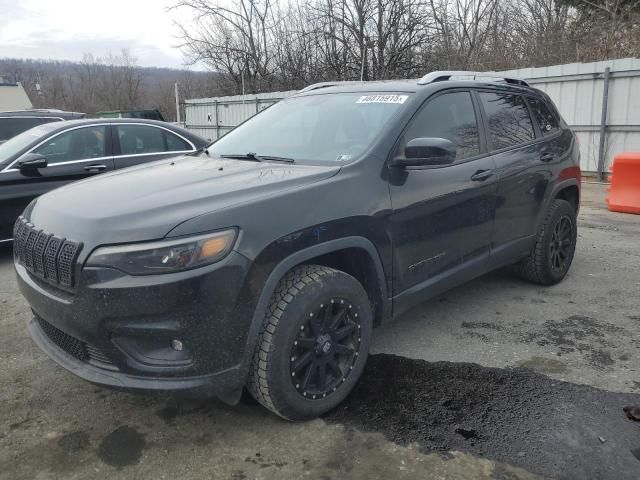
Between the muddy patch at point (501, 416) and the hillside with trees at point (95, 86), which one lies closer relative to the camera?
the muddy patch at point (501, 416)

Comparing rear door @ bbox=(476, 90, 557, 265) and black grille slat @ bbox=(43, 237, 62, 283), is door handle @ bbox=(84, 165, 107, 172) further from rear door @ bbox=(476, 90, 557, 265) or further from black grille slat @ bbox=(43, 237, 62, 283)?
rear door @ bbox=(476, 90, 557, 265)

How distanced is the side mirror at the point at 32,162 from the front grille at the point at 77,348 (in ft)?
12.2

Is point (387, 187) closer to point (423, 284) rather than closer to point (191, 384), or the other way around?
point (423, 284)

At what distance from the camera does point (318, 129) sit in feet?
12.1

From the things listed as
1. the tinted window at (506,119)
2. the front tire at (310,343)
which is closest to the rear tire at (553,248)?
the tinted window at (506,119)

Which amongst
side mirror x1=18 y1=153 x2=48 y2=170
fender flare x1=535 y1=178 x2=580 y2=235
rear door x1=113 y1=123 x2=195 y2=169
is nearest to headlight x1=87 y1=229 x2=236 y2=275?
fender flare x1=535 y1=178 x2=580 y2=235

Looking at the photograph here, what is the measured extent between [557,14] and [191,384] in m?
21.9

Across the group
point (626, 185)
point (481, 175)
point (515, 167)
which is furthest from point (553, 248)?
point (626, 185)

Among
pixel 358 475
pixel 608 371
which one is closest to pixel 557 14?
pixel 608 371

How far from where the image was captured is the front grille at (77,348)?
8.40 feet

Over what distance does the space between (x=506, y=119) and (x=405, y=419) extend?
2.60 metres

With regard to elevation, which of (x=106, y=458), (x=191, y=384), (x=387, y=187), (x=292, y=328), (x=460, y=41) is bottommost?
(x=106, y=458)

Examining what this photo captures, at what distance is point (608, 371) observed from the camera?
340 centimetres

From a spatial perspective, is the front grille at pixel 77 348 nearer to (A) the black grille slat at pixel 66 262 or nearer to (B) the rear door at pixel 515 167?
(A) the black grille slat at pixel 66 262
